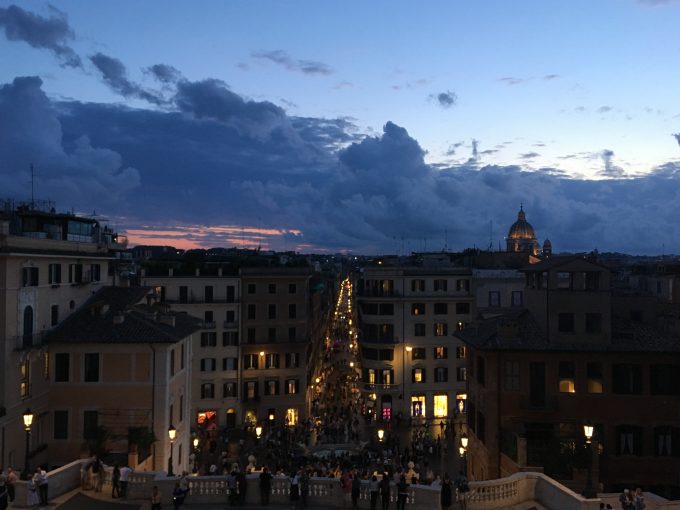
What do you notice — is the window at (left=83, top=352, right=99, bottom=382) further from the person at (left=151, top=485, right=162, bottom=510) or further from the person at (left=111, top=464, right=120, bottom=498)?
the person at (left=151, top=485, right=162, bottom=510)

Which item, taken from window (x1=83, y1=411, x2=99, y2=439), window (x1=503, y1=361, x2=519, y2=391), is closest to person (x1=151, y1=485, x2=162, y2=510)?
window (x1=83, y1=411, x2=99, y2=439)

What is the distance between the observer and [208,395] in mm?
68500

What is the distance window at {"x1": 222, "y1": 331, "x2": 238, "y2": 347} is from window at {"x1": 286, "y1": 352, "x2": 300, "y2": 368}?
574 cm

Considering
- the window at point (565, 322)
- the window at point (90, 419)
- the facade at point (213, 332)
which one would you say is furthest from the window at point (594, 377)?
the facade at point (213, 332)

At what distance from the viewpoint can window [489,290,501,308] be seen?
73812 mm

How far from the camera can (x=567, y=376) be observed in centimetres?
3719

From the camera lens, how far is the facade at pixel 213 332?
224 feet

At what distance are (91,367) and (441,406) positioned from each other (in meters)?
44.9

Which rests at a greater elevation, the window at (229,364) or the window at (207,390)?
the window at (229,364)

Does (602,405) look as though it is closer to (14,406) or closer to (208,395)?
(14,406)

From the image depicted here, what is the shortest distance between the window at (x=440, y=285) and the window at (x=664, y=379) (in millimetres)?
37724

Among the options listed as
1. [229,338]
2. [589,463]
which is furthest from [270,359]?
[589,463]

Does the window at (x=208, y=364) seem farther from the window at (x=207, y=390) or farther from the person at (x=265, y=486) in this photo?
the person at (x=265, y=486)

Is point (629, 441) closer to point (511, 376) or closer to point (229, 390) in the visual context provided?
point (511, 376)
